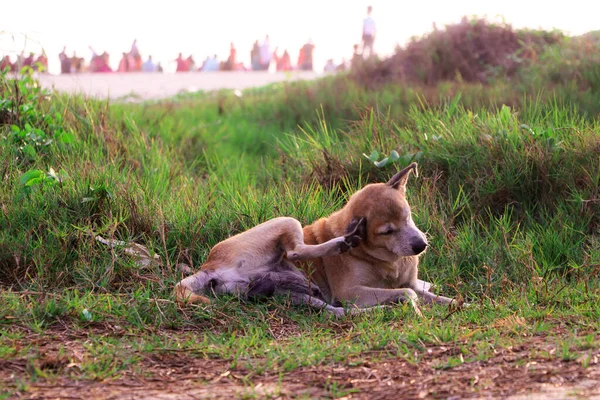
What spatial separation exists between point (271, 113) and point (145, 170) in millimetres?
6330

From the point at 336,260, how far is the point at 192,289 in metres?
1.21

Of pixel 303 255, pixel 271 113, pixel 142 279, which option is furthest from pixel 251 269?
pixel 271 113

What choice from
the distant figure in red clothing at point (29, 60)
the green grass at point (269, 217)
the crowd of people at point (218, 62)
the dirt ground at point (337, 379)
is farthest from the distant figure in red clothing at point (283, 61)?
the dirt ground at point (337, 379)

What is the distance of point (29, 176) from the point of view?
695cm

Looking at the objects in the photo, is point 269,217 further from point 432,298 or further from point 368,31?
point 368,31

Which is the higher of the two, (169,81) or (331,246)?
(169,81)

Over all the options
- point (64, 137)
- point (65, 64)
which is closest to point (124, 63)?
point (65, 64)

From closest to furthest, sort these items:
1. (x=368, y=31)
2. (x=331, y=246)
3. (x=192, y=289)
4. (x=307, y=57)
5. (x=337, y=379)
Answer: (x=337, y=379), (x=192, y=289), (x=331, y=246), (x=368, y=31), (x=307, y=57)

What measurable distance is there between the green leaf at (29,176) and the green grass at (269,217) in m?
0.02

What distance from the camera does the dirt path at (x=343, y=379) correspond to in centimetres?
385

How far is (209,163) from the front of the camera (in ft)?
36.2

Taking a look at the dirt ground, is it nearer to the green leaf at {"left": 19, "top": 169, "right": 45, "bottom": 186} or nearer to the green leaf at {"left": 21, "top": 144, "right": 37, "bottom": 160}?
the green leaf at {"left": 19, "top": 169, "right": 45, "bottom": 186}

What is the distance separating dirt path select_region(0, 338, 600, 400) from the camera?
12.6 ft

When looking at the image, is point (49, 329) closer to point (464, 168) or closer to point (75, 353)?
point (75, 353)
